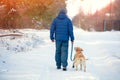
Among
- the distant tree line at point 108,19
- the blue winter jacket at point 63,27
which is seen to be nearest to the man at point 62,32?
the blue winter jacket at point 63,27

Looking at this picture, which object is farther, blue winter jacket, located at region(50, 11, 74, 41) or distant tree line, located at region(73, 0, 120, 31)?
distant tree line, located at region(73, 0, 120, 31)

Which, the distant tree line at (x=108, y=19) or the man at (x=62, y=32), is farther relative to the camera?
the distant tree line at (x=108, y=19)

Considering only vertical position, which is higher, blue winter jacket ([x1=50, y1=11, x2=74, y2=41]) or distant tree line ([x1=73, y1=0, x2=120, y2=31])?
blue winter jacket ([x1=50, y1=11, x2=74, y2=41])

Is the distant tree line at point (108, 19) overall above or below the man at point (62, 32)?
below

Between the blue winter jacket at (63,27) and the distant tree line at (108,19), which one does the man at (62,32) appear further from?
the distant tree line at (108,19)

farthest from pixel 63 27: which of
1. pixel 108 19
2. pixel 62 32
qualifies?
pixel 108 19

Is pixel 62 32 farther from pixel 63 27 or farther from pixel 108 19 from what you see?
pixel 108 19

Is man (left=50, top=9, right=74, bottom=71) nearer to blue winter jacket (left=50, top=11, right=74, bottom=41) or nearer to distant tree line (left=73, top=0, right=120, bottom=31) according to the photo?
blue winter jacket (left=50, top=11, right=74, bottom=41)

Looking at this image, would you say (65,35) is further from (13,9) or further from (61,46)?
(13,9)

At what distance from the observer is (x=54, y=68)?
13.8m

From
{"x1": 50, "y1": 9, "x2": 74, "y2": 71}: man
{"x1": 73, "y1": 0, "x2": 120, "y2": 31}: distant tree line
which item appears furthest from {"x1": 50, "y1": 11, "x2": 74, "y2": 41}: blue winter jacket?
{"x1": 73, "y1": 0, "x2": 120, "y2": 31}: distant tree line

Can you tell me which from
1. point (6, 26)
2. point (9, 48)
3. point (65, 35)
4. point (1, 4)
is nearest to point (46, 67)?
point (65, 35)

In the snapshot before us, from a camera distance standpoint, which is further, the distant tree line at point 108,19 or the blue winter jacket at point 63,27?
the distant tree line at point 108,19

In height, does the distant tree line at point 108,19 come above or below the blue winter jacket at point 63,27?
below
